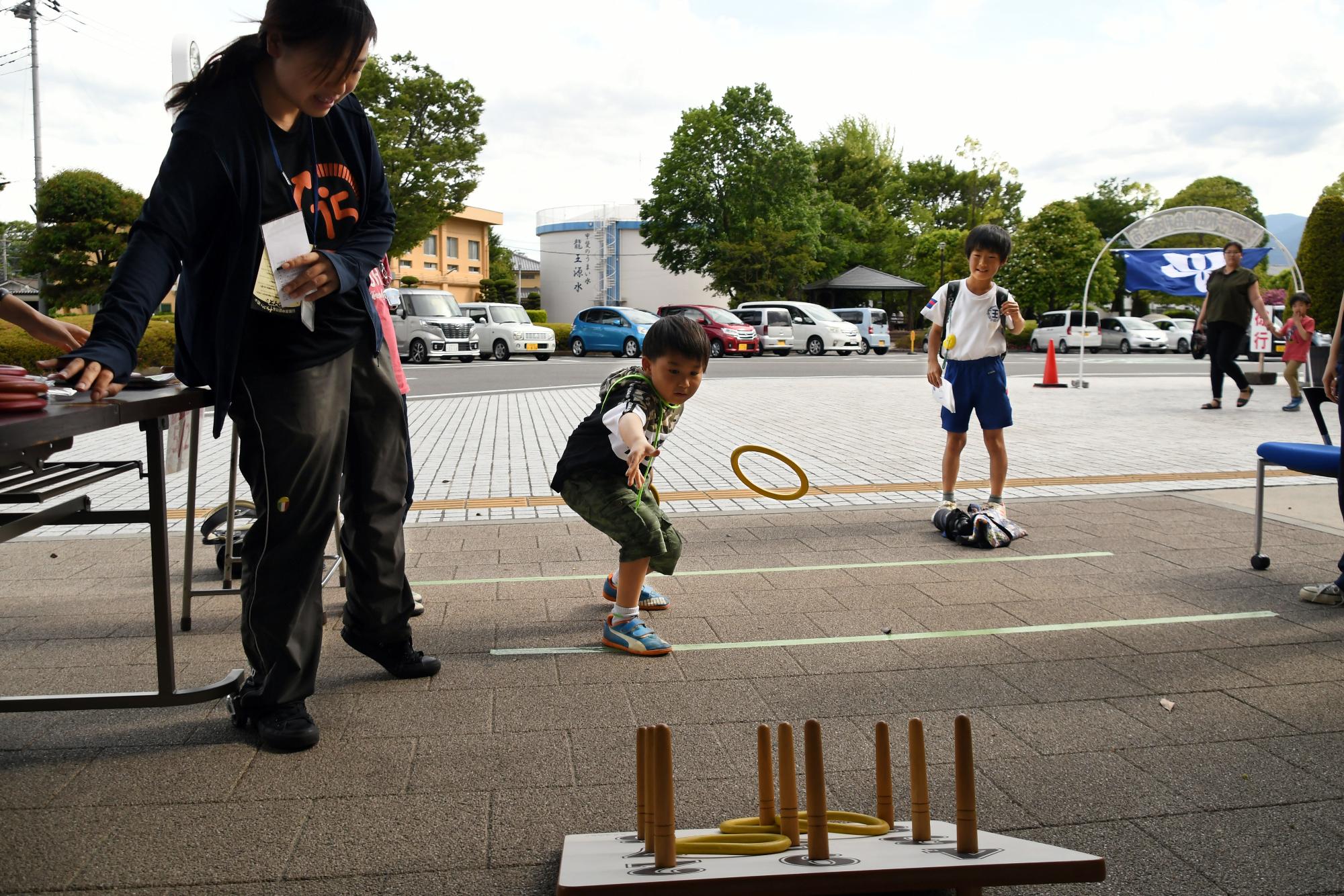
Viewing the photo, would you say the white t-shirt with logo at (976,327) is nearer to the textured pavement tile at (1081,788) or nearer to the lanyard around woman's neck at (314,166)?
the textured pavement tile at (1081,788)

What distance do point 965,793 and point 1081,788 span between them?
3.86ft

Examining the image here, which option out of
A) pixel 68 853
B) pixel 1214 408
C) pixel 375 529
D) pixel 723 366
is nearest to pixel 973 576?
pixel 375 529

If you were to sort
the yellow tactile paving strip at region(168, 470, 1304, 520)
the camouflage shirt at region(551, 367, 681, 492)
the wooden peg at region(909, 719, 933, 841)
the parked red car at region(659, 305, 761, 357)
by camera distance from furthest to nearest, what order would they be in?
the parked red car at region(659, 305, 761, 357)
the yellow tactile paving strip at region(168, 470, 1304, 520)
the camouflage shirt at region(551, 367, 681, 492)
the wooden peg at region(909, 719, 933, 841)

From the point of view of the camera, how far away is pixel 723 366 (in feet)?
90.4

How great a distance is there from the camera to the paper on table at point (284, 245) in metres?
2.89

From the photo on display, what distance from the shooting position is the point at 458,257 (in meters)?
70.9

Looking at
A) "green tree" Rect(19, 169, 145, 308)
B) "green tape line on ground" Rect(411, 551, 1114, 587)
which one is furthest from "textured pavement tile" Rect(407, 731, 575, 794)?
"green tree" Rect(19, 169, 145, 308)

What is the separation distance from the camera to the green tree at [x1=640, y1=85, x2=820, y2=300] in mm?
50094

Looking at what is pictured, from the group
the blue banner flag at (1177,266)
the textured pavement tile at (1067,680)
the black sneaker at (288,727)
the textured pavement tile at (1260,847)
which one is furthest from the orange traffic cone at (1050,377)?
the black sneaker at (288,727)

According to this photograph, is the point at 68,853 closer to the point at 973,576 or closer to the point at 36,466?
the point at 36,466

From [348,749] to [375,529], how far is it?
2.39ft

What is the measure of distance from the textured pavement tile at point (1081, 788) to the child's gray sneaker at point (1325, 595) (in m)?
2.37

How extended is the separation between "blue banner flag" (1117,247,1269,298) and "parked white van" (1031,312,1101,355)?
1826cm

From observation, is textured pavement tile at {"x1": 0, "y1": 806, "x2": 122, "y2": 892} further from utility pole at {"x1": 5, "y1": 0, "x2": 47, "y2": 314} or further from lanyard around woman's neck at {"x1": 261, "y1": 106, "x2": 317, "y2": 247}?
utility pole at {"x1": 5, "y1": 0, "x2": 47, "y2": 314}
